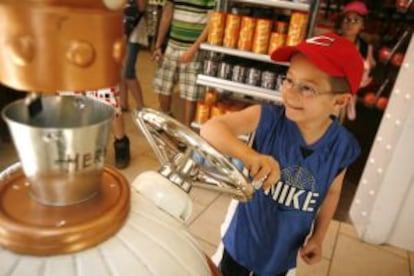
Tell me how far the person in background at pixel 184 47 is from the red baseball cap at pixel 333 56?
1.83 metres

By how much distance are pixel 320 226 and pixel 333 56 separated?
1.92 ft

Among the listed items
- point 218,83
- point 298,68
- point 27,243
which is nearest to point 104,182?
point 27,243

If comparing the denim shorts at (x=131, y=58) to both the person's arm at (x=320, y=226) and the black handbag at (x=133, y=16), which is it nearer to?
the black handbag at (x=133, y=16)

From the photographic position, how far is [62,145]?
0.38m

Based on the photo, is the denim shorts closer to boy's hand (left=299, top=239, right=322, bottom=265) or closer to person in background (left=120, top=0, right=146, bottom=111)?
person in background (left=120, top=0, right=146, bottom=111)

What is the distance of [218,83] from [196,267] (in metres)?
2.12

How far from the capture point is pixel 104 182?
0.47 meters

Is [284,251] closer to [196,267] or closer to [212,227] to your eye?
[196,267]

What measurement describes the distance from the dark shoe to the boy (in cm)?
142

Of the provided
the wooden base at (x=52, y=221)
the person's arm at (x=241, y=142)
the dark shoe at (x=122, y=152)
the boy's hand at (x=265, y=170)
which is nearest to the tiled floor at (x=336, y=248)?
the dark shoe at (x=122, y=152)

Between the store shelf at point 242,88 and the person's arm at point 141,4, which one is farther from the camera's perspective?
the person's arm at point 141,4

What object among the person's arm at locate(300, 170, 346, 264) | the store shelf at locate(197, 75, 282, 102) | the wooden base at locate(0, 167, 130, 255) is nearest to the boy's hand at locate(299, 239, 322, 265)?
the person's arm at locate(300, 170, 346, 264)

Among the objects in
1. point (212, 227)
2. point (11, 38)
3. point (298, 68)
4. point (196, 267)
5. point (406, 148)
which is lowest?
point (212, 227)

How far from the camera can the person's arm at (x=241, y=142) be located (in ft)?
2.16
